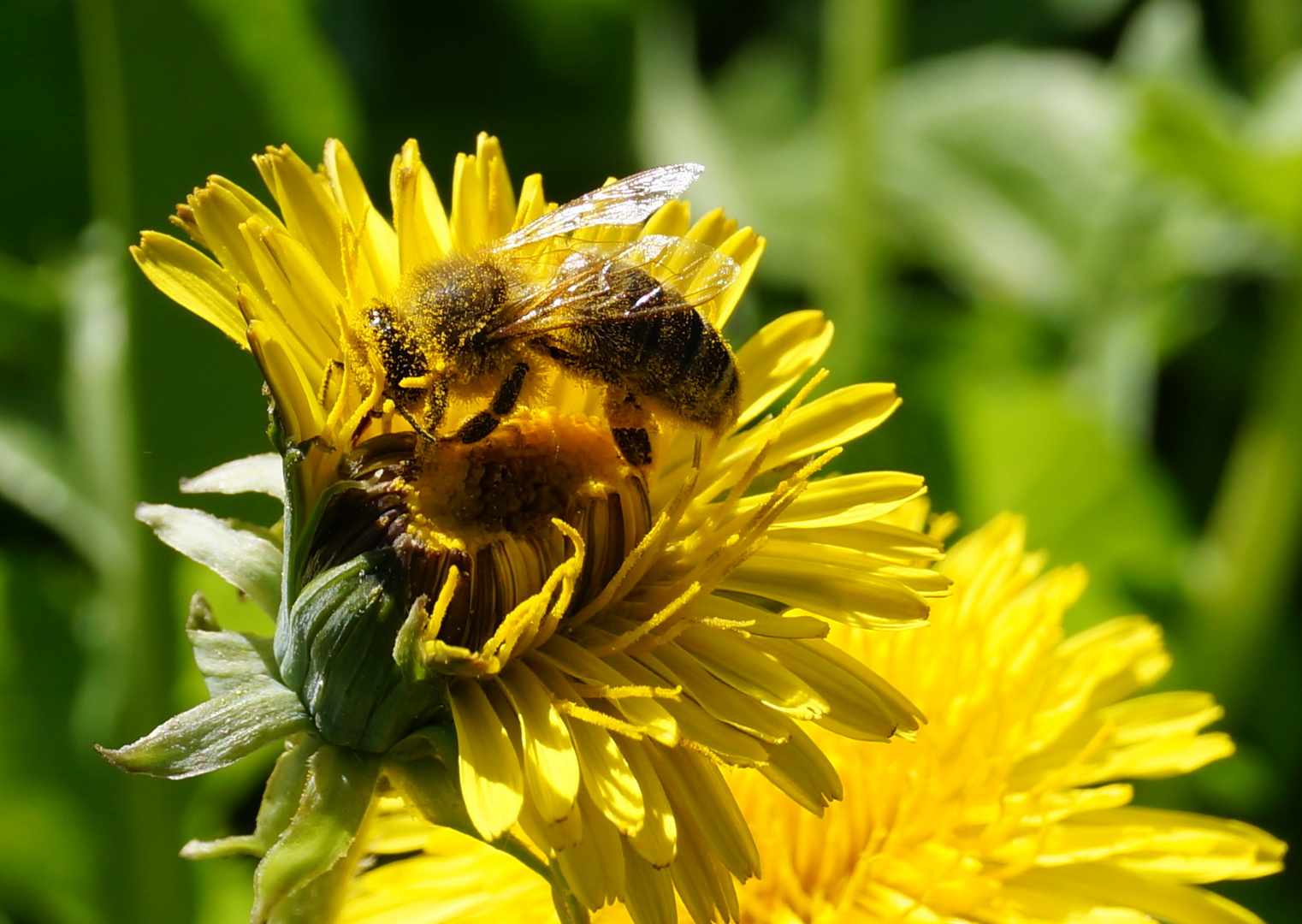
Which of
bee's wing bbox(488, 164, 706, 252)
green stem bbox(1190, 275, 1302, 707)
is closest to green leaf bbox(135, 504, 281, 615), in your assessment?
bee's wing bbox(488, 164, 706, 252)

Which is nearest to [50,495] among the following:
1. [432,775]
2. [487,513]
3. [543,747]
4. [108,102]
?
[108,102]

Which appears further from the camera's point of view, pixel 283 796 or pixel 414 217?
pixel 414 217

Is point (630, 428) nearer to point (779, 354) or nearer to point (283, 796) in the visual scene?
point (779, 354)

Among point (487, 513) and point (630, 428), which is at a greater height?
point (630, 428)

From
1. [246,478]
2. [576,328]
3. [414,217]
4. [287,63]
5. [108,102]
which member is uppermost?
[287,63]

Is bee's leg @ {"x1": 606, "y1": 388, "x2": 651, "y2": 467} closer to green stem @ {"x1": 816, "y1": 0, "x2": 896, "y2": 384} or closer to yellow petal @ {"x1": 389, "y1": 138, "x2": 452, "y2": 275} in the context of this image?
yellow petal @ {"x1": 389, "y1": 138, "x2": 452, "y2": 275}

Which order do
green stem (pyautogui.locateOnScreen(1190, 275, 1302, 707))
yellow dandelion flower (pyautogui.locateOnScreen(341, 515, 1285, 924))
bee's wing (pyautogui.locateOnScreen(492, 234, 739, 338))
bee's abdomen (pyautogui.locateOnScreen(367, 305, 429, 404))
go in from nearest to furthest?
bee's abdomen (pyautogui.locateOnScreen(367, 305, 429, 404)) < bee's wing (pyautogui.locateOnScreen(492, 234, 739, 338)) < yellow dandelion flower (pyautogui.locateOnScreen(341, 515, 1285, 924)) < green stem (pyautogui.locateOnScreen(1190, 275, 1302, 707))

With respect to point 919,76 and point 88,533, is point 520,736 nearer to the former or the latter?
point 88,533
